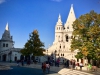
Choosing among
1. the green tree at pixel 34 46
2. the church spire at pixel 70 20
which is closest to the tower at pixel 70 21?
the church spire at pixel 70 20

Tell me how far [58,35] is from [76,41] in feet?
148

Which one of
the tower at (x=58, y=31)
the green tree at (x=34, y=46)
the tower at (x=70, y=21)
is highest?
the tower at (x=70, y=21)

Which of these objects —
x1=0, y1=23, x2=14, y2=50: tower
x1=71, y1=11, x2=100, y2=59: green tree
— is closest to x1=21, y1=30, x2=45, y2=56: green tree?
x1=71, y1=11, x2=100, y2=59: green tree

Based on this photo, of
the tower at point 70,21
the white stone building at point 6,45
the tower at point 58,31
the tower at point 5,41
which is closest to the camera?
the white stone building at point 6,45

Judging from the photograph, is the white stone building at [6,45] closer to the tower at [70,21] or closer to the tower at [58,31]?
the tower at [58,31]

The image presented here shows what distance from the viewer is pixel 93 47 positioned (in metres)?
37.2

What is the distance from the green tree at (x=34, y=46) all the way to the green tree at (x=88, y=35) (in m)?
14.7

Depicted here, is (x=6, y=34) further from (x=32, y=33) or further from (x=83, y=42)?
(x=83, y=42)

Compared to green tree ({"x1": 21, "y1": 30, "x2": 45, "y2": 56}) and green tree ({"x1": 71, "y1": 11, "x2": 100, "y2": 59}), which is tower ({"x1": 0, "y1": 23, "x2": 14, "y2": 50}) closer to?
green tree ({"x1": 21, "y1": 30, "x2": 45, "y2": 56})

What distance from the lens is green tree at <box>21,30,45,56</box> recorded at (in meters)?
53.2

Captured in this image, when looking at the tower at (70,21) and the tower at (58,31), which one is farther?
the tower at (58,31)

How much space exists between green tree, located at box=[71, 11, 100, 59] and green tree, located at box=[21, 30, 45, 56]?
578 inches

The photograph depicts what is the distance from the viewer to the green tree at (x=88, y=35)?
37.1 m

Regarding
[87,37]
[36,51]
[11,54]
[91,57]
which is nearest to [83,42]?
[87,37]
